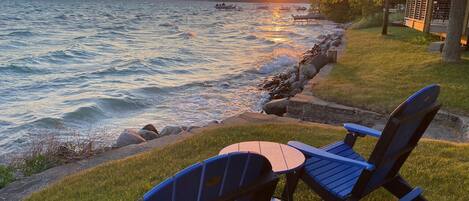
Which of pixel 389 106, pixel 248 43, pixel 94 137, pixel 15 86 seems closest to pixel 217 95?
pixel 94 137

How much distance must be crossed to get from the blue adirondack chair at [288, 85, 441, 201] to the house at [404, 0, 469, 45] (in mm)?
Result: 14594

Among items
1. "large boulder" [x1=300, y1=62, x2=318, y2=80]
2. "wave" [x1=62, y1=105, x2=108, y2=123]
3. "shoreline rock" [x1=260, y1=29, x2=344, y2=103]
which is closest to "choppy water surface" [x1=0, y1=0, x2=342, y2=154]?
"wave" [x1=62, y1=105, x2=108, y2=123]

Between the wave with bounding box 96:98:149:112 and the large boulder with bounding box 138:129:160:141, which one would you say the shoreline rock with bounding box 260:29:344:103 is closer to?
the wave with bounding box 96:98:149:112

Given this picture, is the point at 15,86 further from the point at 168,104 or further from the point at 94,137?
the point at 94,137

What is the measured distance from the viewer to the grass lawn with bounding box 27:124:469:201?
4.73m

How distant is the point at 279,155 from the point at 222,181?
1632mm

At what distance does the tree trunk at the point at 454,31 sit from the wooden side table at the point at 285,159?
1074 cm

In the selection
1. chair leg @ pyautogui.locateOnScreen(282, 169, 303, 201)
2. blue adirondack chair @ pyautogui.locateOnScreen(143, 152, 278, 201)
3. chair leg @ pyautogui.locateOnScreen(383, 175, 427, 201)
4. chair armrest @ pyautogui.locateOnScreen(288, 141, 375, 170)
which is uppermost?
blue adirondack chair @ pyautogui.locateOnScreen(143, 152, 278, 201)

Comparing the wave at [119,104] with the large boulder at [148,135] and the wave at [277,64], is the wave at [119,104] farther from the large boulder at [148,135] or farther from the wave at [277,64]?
the wave at [277,64]

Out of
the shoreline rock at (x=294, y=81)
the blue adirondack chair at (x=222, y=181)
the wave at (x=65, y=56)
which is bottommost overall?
the wave at (x=65, y=56)

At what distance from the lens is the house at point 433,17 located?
1800cm

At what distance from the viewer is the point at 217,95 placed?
1455 centimetres

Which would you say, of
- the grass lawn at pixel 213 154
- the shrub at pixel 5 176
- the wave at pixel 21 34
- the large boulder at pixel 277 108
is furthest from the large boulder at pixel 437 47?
the wave at pixel 21 34

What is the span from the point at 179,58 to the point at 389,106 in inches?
666
